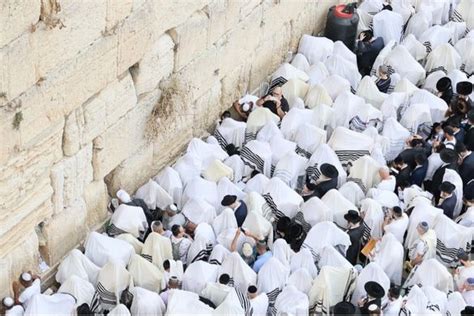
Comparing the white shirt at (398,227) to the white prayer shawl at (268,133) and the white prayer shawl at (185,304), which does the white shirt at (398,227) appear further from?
the white prayer shawl at (185,304)

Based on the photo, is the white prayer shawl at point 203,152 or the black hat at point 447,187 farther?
the white prayer shawl at point 203,152

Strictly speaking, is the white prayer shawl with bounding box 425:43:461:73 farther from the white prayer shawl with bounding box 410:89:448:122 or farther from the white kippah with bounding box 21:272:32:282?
the white kippah with bounding box 21:272:32:282

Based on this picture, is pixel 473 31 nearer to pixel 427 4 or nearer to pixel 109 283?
pixel 427 4

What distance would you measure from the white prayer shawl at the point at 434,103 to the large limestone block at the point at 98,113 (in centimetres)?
445

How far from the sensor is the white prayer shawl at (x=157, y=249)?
35.8ft

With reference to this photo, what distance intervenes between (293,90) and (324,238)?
10.5ft

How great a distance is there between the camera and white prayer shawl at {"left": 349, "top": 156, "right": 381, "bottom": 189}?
12.3 meters

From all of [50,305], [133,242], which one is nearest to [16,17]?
[50,305]

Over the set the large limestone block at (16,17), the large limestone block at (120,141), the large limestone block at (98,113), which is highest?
the large limestone block at (16,17)

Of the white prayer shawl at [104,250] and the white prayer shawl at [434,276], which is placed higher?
the white prayer shawl at [434,276]

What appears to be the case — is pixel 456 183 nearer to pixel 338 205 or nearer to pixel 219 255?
pixel 338 205

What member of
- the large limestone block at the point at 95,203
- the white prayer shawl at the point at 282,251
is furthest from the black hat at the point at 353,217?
the large limestone block at the point at 95,203

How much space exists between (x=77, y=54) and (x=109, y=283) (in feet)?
8.40

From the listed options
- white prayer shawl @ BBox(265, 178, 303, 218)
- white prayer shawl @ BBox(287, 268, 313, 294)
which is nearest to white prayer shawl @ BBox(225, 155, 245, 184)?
white prayer shawl @ BBox(265, 178, 303, 218)
